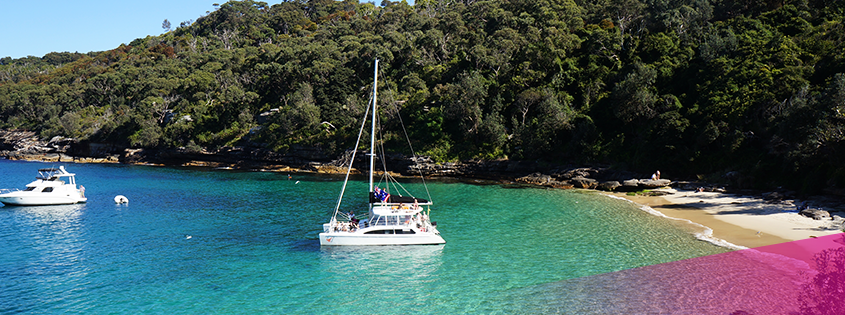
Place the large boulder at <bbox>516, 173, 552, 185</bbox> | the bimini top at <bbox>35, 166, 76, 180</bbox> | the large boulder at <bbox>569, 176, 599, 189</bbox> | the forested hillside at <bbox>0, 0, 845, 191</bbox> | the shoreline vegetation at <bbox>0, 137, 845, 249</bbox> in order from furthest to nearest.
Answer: the large boulder at <bbox>516, 173, 552, 185</bbox>, the large boulder at <bbox>569, 176, 599, 189</bbox>, the forested hillside at <bbox>0, 0, 845, 191</bbox>, the bimini top at <bbox>35, 166, 76, 180</bbox>, the shoreline vegetation at <bbox>0, 137, 845, 249</bbox>

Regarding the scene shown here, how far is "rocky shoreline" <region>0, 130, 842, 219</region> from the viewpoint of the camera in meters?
54.0

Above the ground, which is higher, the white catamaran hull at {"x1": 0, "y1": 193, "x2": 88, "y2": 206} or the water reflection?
the white catamaran hull at {"x1": 0, "y1": 193, "x2": 88, "y2": 206}

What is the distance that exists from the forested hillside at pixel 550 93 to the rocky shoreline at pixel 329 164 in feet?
7.36

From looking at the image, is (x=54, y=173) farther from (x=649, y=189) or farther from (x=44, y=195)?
(x=649, y=189)

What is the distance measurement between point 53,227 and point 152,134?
233ft

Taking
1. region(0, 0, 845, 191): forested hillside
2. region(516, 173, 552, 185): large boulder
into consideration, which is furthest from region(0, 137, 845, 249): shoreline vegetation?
region(0, 0, 845, 191): forested hillside

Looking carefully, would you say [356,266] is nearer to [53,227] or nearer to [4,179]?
[53,227]

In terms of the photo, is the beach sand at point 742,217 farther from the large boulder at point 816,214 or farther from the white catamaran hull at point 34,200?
the white catamaran hull at point 34,200

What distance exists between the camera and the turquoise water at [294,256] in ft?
67.7

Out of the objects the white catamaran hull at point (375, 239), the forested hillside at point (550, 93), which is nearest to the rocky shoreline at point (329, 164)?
the forested hillside at point (550, 93)

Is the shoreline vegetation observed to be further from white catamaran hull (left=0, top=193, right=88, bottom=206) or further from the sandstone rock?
white catamaran hull (left=0, top=193, right=88, bottom=206)

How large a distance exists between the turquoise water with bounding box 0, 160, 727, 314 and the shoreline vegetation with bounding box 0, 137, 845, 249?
11.4 ft

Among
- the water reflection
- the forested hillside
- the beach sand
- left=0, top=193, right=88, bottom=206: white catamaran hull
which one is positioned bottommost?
the water reflection

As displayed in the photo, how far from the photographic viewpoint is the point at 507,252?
28.4 m
